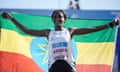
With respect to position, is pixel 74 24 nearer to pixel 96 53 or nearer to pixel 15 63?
pixel 96 53

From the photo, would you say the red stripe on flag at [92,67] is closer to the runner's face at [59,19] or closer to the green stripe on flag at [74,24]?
the green stripe on flag at [74,24]

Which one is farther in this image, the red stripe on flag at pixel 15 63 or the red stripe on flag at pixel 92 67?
the red stripe on flag at pixel 92 67

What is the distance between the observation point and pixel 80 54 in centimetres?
378

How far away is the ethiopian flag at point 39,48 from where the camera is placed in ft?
11.7

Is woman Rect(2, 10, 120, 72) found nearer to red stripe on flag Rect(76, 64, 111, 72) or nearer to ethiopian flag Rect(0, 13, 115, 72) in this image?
ethiopian flag Rect(0, 13, 115, 72)

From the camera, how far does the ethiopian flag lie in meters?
3.57

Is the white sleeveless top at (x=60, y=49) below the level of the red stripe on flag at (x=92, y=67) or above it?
above

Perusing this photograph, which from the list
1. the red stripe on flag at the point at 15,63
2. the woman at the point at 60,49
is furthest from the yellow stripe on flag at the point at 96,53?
the woman at the point at 60,49

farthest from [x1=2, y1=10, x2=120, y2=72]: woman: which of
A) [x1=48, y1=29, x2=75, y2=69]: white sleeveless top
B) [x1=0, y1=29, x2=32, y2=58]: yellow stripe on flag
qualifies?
[x1=0, y1=29, x2=32, y2=58]: yellow stripe on flag

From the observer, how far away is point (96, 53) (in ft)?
12.4

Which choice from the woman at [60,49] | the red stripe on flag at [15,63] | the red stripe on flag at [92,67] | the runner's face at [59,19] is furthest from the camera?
the red stripe on flag at [92,67]

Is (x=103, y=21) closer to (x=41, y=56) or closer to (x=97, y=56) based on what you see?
(x=97, y=56)

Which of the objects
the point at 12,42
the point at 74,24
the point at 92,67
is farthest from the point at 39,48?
the point at 92,67

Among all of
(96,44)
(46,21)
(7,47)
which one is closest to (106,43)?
(96,44)
